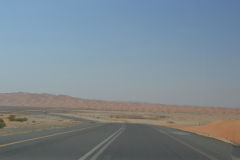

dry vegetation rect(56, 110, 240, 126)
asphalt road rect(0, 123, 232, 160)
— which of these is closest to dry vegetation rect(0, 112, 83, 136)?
asphalt road rect(0, 123, 232, 160)

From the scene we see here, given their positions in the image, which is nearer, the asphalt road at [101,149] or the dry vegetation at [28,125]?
the asphalt road at [101,149]

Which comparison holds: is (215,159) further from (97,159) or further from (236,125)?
(236,125)

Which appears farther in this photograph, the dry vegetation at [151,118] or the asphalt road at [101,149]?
the dry vegetation at [151,118]

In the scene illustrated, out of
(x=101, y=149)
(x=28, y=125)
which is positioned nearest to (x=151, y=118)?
(x=28, y=125)

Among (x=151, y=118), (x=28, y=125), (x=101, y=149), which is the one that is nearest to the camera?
(x=101, y=149)

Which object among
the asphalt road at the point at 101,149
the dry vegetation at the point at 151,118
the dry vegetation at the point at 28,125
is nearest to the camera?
the asphalt road at the point at 101,149

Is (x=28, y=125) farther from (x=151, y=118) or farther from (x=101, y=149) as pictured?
(x=151, y=118)

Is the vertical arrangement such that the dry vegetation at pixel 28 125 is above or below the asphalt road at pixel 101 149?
below

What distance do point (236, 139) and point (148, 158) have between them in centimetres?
1879

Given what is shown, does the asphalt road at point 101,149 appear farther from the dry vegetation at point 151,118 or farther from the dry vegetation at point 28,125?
the dry vegetation at point 151,118

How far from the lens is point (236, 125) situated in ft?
109

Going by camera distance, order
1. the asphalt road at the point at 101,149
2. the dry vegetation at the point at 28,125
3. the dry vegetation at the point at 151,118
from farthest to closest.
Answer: the dry vegetation at the point at 151,118, the dry vegetation at the point at 28,125, the asphalt road at the point at 101,149

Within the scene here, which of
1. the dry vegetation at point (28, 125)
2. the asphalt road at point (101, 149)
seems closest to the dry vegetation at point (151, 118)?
the dry vegetation at point (28, 125)

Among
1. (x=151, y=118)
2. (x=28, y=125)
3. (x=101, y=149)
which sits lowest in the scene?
(x=28, y=125)
